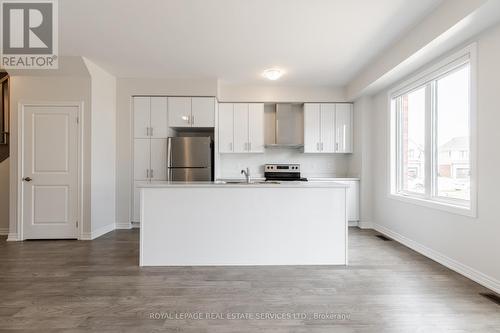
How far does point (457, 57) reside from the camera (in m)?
2.85

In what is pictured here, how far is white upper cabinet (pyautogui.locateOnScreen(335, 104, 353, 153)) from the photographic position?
17.3ft

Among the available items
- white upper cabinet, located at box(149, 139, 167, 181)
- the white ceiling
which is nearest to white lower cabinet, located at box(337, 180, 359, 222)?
the white ceiling

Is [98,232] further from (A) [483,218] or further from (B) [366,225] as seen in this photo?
(A) [483,218]

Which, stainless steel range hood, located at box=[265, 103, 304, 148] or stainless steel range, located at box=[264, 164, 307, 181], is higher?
stainless steel range hood, located at box=[265, 103, 304, 148]

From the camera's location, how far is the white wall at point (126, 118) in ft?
15.7

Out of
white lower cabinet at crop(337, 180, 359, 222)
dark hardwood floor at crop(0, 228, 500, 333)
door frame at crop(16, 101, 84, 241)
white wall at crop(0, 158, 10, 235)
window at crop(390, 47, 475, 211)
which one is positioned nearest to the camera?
dark hardwood floor at crop(0, 228, 500, 333)

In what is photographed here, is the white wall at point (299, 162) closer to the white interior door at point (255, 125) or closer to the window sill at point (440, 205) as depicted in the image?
the white interior door at point (255, 125)

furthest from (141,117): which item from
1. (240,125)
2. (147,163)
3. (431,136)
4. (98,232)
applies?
(431,136)

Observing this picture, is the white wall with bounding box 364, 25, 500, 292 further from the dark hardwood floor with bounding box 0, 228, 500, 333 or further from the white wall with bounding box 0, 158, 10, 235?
the white wall with bounding box 0, 158, 10, 235

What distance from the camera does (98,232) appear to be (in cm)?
430

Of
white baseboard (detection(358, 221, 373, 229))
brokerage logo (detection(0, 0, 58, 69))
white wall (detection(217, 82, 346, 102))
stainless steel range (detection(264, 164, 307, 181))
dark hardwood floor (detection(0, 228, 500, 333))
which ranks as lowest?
dark hardwood floor (detection(0, 228, 500, 333))

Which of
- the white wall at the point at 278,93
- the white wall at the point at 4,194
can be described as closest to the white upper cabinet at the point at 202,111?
the white wall at the point at 278,93

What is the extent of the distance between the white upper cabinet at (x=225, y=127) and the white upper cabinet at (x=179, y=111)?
0.66 meters

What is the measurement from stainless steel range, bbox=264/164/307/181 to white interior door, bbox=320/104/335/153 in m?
0.68
